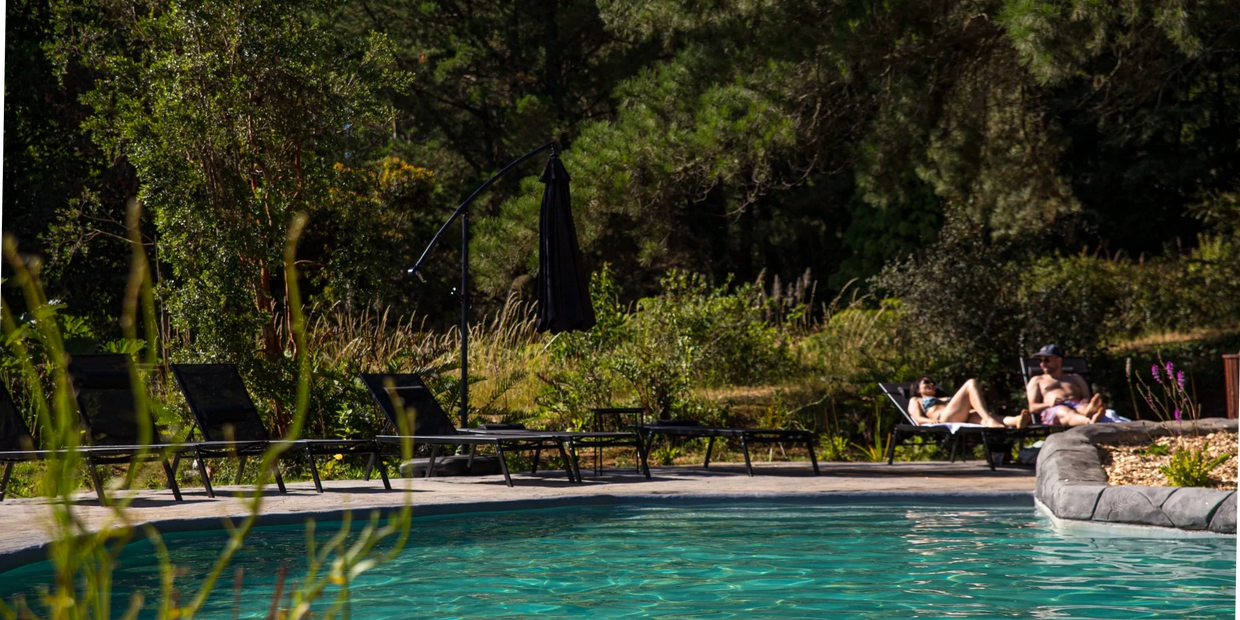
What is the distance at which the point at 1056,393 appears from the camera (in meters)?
10.4

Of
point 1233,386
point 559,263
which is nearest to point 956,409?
point 1233,386

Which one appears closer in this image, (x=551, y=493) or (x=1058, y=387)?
(x=551, y=493)

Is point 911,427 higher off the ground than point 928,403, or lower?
lower

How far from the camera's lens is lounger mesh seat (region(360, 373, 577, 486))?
8086mm

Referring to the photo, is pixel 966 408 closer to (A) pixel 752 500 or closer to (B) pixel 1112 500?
(A) pixel 752 500

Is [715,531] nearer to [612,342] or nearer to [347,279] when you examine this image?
[347,279]

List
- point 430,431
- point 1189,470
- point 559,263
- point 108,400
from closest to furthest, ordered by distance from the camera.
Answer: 1. point 1189,470
2. point 108,400
3. point 430,431
4. point 559,263

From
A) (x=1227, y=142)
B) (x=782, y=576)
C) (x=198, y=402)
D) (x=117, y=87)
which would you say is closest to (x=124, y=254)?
(x=117, y=87)

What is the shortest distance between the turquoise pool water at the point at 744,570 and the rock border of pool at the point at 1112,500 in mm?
102

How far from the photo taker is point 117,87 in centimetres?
1028

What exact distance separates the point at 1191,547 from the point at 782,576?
2.12 m

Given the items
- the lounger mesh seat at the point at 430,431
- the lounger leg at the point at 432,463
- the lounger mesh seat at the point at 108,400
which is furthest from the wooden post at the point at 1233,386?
the lounger mesh seat at the point at 108,400

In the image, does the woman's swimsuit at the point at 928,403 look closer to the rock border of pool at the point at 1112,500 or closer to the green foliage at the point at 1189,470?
the rock border of pool at the point at 1112,500

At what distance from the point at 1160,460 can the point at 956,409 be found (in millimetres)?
1954
